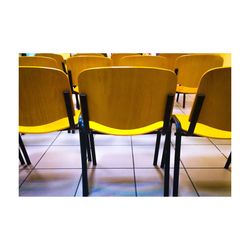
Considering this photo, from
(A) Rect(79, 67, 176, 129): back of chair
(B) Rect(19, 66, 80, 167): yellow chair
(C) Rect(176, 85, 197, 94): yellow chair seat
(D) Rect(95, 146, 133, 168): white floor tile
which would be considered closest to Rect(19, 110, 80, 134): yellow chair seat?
(B) Rect(19, 66, 80, 167): yellow chair

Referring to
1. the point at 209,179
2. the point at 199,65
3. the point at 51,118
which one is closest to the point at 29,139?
the point at 51,118

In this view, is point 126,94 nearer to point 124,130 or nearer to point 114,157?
point 124,130

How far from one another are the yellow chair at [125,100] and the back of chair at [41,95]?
127 mm

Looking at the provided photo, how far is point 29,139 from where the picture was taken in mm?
2230

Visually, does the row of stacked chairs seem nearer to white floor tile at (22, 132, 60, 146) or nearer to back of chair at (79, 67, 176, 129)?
back of chair at (79, 67, 176, 129)

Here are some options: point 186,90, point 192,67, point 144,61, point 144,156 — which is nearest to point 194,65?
point 192,67

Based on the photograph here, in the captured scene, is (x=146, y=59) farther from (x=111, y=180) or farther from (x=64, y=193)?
(x=64, y=193)

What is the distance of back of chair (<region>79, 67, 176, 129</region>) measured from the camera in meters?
0.97

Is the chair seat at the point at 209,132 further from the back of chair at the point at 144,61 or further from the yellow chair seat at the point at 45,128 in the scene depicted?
the back of chair at the point at 144,61

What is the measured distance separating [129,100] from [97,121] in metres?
0.22

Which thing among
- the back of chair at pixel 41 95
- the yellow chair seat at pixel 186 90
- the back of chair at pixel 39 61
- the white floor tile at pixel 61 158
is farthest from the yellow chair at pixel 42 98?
the yellow chair seat at pixel 186 90

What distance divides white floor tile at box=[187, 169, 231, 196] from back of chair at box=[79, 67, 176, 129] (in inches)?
25.6

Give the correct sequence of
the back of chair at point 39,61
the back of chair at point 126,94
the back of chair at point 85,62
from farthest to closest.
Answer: the back of chair at point 85,62 < the back of chair at point 39,61 < the back of chair at point 126,94

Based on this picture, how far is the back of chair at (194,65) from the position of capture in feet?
7.02
